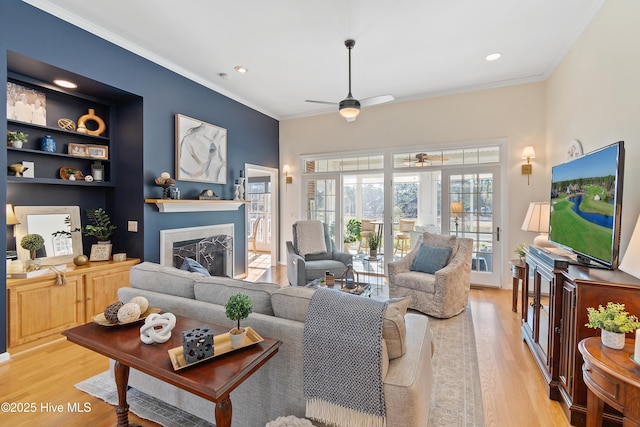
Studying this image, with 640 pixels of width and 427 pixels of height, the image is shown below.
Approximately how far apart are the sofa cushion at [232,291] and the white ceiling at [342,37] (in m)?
2.55

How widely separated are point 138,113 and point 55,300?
2284 mm

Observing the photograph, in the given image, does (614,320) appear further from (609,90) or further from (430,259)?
(430,259)

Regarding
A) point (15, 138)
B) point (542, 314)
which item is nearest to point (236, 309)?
point (542, 314)

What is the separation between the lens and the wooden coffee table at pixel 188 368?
3.72ft

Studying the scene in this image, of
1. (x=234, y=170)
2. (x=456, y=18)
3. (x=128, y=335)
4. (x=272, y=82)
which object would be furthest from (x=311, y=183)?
(x=128, y=335)

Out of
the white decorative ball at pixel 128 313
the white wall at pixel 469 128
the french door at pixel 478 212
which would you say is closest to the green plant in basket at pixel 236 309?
the white decorative ball at pixel 128 313

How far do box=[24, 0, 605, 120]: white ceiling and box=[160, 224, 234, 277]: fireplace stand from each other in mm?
2242

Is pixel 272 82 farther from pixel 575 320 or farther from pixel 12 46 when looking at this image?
pixel 575 320

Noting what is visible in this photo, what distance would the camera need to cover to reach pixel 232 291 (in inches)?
71.3

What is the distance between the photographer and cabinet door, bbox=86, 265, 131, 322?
3173mm

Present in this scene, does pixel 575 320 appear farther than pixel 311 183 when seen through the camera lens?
No

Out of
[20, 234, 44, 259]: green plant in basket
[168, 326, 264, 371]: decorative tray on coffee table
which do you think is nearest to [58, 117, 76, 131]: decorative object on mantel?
[20, 234, 44, 259]: green plant in basket

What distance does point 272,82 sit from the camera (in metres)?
4.57

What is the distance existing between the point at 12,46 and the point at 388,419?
4007mm
